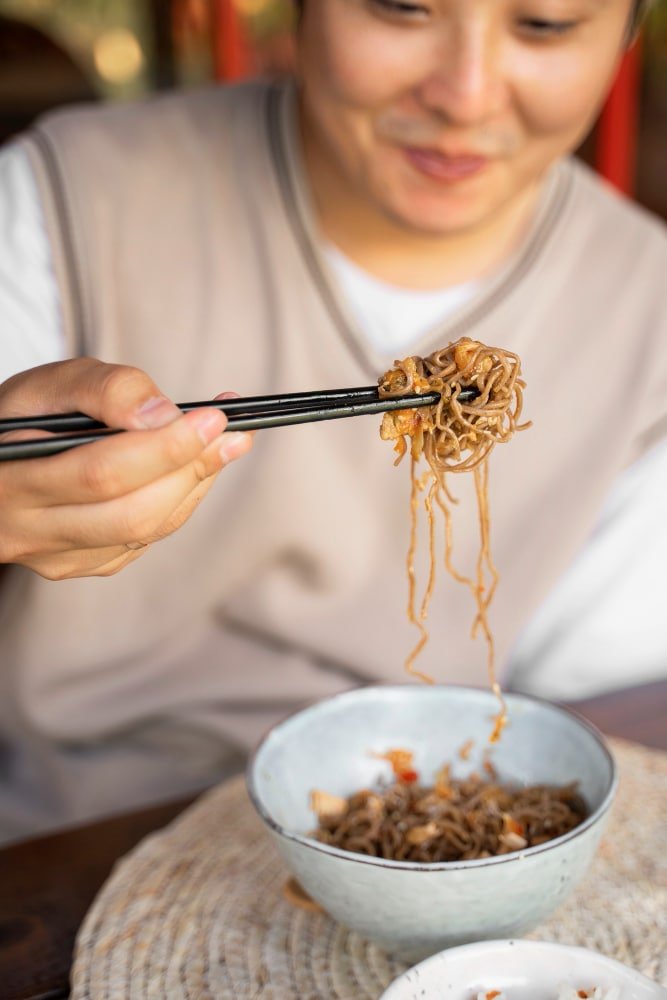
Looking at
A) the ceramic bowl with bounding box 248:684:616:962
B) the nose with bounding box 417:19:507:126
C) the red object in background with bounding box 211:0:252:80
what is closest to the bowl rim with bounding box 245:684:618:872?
the ceramic bowl with bounding box 248:684:616:962

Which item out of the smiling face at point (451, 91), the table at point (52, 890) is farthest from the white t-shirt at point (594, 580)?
the table at point (52, 890)

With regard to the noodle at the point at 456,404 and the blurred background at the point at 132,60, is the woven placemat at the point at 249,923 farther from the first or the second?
the blurred background at the point at 132,60

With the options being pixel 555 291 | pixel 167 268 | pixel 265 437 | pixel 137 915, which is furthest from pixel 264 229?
pixel 137 915

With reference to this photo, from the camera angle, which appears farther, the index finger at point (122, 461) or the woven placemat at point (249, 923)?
the woven placemat at point (249, 923)

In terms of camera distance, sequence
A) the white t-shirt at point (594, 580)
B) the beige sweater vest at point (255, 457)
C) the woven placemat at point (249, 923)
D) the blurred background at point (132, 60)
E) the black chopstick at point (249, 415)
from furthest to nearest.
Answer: the blurred background at point (132, 60)
the white t-shirt at point (594, 580)
the beige sweater vest at point (255, 457)
the woven placemat at point (249, 923)
the black chopstick at point (249, 415)

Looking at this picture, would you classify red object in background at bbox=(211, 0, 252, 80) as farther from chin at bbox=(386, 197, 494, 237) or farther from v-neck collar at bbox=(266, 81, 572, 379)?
chin at bbox=(386, 197, 494, 237)

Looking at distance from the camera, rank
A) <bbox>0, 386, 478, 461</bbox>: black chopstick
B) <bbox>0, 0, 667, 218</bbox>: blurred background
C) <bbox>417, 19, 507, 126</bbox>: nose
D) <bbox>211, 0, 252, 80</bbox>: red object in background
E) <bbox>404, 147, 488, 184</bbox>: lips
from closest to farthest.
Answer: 1. <bbox>0, 386, 478, 461</bbox>: black chopstick
2. <bbox>417, 19, 507, 126</bbox>: nose
3. <bbox>404, 147, 488, 184</bbox>: lips
4. <bbox>211, 0, 252, 80</bbox>: red object in background
5. <bbox>0, 0, 667, 218</bbox>: blurred background

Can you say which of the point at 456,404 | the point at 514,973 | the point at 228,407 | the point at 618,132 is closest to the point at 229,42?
the point at 618,132
